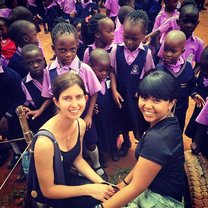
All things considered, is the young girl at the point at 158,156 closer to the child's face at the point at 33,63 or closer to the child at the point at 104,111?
the child at the point at 104,111

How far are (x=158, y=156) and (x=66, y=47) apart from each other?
1.62 metres

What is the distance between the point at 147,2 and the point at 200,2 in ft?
14.9

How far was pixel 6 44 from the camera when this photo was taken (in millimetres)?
4094

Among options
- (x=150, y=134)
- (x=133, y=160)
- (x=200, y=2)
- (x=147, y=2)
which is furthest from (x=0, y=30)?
(x=200, y=2)

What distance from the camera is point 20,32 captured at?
147 inches

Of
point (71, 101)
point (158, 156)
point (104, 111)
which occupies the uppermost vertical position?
point (71, 101)

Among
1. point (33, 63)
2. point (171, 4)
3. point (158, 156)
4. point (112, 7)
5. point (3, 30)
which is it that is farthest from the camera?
point (112, 7)

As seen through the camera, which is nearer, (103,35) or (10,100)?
(10,100)

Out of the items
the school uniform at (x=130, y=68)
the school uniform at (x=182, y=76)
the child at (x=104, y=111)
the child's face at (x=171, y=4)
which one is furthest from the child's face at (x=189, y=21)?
the child at (x=104, y=111)

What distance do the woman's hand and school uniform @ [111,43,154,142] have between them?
1460 millimetres

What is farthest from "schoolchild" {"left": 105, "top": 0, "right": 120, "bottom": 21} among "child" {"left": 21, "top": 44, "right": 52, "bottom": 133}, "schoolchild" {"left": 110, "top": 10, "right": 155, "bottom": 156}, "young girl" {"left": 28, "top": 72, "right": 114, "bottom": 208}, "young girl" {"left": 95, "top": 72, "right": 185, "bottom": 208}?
"young girl" {"left": 95, "top": 72, "right": 185, "bottom": 208}

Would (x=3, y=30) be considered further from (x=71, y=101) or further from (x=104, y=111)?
(x=71, y=101)

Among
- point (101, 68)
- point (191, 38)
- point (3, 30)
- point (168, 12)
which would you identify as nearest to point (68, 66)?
point (101, 68)

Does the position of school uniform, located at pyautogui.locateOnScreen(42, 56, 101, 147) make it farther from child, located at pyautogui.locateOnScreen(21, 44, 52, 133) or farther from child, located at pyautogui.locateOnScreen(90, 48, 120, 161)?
child, located at pyautogui.locateOnScreen(90, 48, 120, 161)
